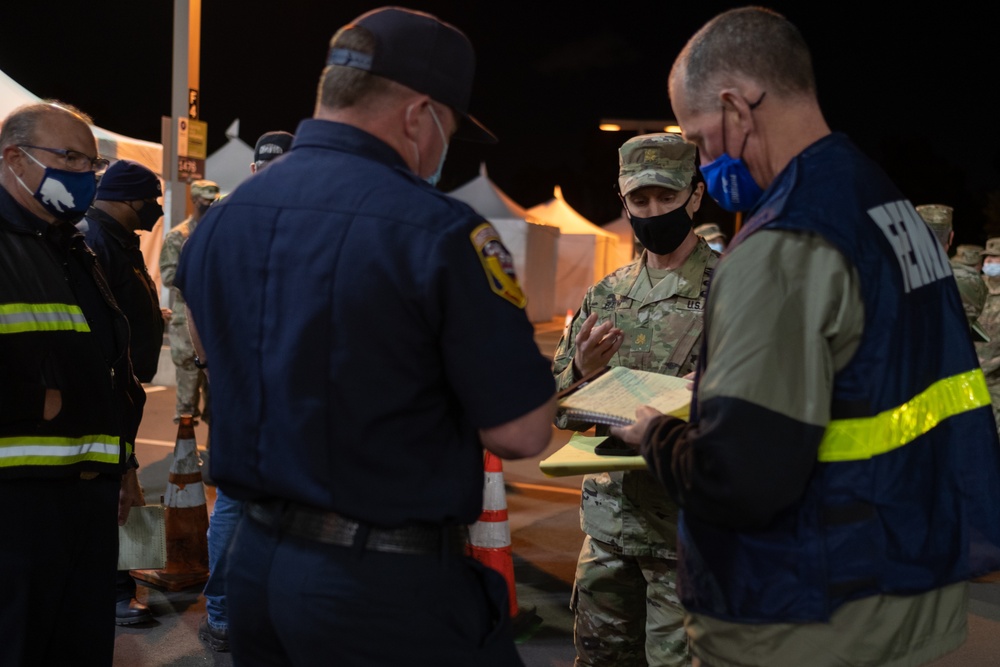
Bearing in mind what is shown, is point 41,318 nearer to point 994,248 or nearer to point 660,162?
point 660,162

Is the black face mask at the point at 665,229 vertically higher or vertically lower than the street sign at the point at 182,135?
higher

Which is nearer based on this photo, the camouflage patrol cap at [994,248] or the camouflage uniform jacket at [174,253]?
the camouflage uniform jacket at [174,253]

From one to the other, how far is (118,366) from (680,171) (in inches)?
90.0

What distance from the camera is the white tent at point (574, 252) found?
3027 cm

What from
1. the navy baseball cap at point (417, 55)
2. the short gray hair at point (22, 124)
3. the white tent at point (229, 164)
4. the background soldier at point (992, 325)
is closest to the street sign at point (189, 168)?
the white tent at point (229, 164)

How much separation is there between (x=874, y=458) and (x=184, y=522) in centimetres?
453

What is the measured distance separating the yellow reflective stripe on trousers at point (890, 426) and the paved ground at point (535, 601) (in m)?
3.04

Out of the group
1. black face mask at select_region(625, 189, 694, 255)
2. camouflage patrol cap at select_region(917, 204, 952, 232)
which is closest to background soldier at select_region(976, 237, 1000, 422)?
camouflage patrol cap at select_region(917, 204, 952, 232)

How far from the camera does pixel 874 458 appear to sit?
1913mm

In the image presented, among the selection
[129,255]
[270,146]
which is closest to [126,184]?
[129,255]

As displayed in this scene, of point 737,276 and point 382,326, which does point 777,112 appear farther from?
point 382,326

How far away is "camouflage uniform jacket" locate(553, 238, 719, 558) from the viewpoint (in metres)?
3.46

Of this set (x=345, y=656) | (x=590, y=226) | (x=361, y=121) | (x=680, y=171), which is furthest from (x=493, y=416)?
(x=590, y=226)

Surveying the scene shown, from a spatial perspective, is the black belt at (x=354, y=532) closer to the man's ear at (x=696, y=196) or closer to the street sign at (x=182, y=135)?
the man's ear at (x=696, y=196)
